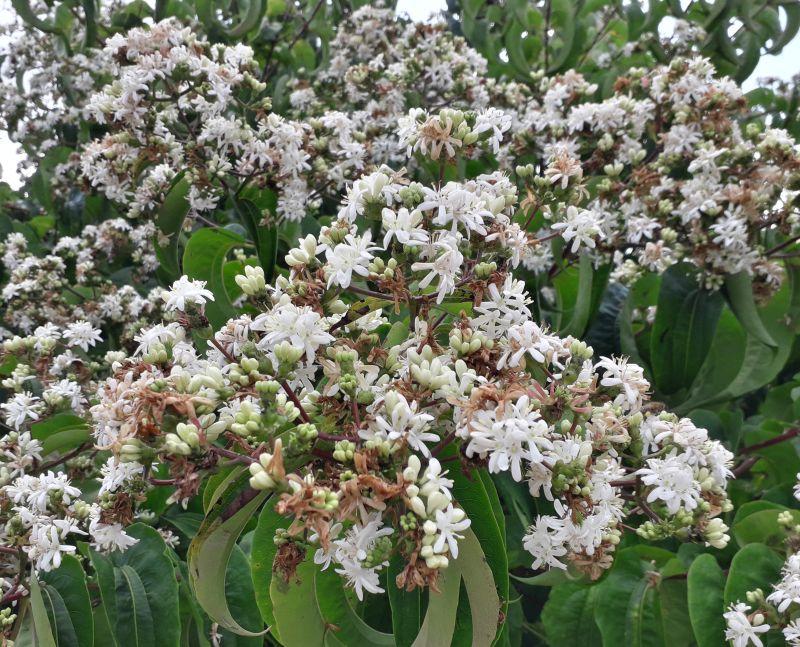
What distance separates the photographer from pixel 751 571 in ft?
5.76

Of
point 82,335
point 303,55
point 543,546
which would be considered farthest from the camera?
point 303,55

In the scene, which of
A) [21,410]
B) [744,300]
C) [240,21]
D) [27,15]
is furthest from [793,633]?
[27,15]

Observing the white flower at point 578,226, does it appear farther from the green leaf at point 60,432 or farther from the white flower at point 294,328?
the green leaf at point 60,432

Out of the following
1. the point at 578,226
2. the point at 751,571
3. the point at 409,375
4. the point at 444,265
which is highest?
the point at 578,226

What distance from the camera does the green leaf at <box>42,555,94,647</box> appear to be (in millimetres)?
1683

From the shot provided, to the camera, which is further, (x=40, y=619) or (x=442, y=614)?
(x=40, y=619)

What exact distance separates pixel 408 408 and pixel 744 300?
1928 millimetres

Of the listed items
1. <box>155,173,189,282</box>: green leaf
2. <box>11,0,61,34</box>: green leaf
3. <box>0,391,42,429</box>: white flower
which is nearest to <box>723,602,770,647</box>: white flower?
<box>0,391,42,429</box>: white flower

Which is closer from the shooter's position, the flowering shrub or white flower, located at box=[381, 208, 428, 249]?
the flowering shrub

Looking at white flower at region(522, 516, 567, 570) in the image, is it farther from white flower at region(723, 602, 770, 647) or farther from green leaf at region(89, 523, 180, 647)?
green leaf at region(89, 523, 180, 647)

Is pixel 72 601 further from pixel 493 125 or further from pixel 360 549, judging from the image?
pixel 493 125

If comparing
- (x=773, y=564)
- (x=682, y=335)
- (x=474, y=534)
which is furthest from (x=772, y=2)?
(x=474, y=534)

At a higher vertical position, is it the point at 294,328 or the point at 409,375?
the point at 294,328

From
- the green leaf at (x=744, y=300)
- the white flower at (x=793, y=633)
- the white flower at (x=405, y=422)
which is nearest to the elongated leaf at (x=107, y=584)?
the white flower at (x=405, y=422)
